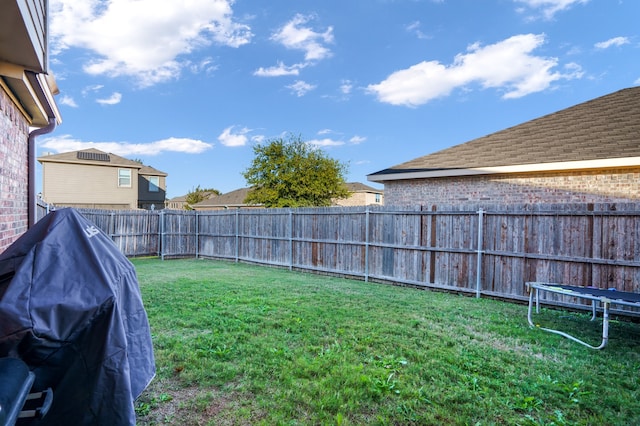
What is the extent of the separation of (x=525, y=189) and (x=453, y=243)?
9.71ft

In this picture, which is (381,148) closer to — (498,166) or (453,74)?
(453,74)

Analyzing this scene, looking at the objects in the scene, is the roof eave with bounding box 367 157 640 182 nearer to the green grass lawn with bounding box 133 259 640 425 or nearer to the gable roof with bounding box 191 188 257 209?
the green grass lawn with bounding box 133 259 640 425

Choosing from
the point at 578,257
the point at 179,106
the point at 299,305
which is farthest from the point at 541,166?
the point at 179,106

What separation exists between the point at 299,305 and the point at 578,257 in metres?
4.69

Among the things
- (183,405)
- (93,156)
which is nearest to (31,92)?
(183,405)

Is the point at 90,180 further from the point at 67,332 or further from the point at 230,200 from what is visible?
the point at 67,332

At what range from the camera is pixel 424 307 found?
19.0 ft

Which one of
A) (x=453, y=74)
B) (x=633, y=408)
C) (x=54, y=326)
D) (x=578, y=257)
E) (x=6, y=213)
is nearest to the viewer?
(x=54, y=326)

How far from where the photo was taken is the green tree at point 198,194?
119 ft

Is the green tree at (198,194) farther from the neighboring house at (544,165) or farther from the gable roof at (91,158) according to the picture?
the neighboring house at (544,165)

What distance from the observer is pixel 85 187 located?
21016mm

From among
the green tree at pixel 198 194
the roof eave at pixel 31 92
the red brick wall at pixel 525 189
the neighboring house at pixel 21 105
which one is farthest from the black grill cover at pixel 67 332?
the green tree at pixel 198 194

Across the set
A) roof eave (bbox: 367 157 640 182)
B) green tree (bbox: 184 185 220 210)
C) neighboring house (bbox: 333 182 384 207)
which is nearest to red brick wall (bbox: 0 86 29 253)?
roof eave (bbox: 367 157 640 182)

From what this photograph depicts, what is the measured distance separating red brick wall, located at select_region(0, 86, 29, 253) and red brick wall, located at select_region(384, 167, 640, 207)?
8.83 m
